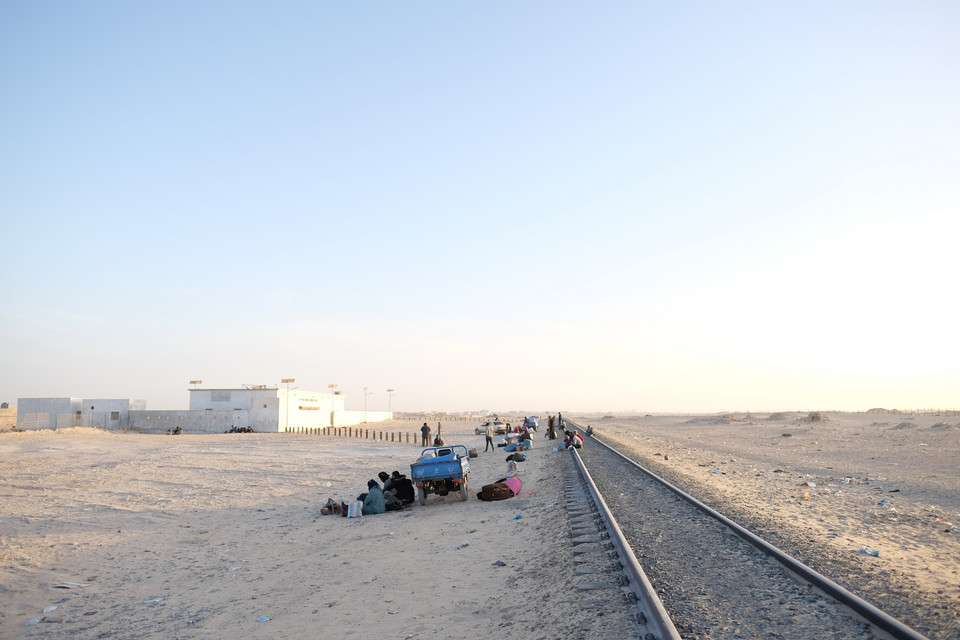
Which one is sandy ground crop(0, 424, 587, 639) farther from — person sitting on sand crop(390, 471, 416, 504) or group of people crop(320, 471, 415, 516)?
person sitting on sand crop(390, 471, 416, 504)

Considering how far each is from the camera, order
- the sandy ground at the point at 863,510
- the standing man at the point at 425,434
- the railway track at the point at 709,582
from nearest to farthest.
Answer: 1. the railway track at the point at 709,582
2. the sandy ground at the point at 863,510
3. the standing man at the point at 425,434

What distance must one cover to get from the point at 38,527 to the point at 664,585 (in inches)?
582

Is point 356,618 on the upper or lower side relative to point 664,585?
lower

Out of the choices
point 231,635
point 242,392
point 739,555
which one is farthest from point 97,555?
point 242,392

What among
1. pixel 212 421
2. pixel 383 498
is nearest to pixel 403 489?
pixel 383 498

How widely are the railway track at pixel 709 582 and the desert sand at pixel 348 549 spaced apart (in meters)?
0.60

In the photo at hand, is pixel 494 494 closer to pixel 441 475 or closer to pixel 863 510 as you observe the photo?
pixel 441 475

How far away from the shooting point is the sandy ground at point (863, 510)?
261 inches

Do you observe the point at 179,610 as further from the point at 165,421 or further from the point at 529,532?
the point at 165,421

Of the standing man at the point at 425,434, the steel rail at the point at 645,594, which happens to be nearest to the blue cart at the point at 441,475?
the steel rail at the point at 645,594

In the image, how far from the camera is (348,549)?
1204 centimetres

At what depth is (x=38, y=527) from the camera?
45.9 feet

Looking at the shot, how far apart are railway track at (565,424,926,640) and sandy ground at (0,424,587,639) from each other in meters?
0.69

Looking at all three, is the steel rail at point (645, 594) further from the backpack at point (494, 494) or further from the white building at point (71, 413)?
the white building at point (71, 413)
